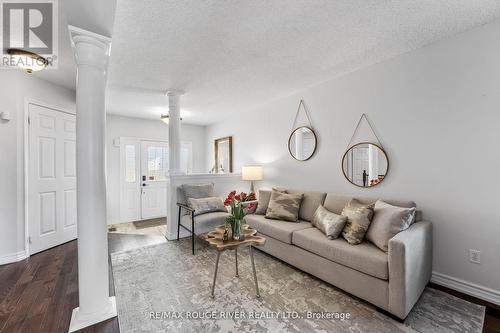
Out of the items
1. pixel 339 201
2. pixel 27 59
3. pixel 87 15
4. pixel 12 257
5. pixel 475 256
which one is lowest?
pixel 12 257

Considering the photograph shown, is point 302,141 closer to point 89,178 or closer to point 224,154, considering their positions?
point 224,154

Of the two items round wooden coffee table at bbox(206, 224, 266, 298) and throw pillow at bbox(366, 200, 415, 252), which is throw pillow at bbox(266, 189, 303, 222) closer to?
round wooden coffee table at bbox(206, 224, 266, 298)

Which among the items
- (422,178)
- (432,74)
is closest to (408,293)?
(422,178)

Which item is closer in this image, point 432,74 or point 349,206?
point 432,74

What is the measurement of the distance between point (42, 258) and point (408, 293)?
4.20 meters

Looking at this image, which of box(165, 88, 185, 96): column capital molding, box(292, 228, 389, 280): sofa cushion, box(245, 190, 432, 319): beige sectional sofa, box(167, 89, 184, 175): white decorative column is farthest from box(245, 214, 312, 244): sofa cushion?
box(165, 88, 185, 96): column capital molding

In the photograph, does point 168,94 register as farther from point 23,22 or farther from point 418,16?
point 418,16

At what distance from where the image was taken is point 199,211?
11.0ft

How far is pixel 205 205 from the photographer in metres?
3.44

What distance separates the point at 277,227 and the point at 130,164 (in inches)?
164

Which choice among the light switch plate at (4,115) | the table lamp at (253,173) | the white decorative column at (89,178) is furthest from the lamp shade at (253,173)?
the light switch plate at (4,115)

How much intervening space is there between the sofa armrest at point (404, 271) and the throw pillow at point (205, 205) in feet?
8.03

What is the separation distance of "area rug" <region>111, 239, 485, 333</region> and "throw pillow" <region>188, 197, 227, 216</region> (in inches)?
34.8

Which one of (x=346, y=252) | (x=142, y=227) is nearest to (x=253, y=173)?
(x=346, y=252)
